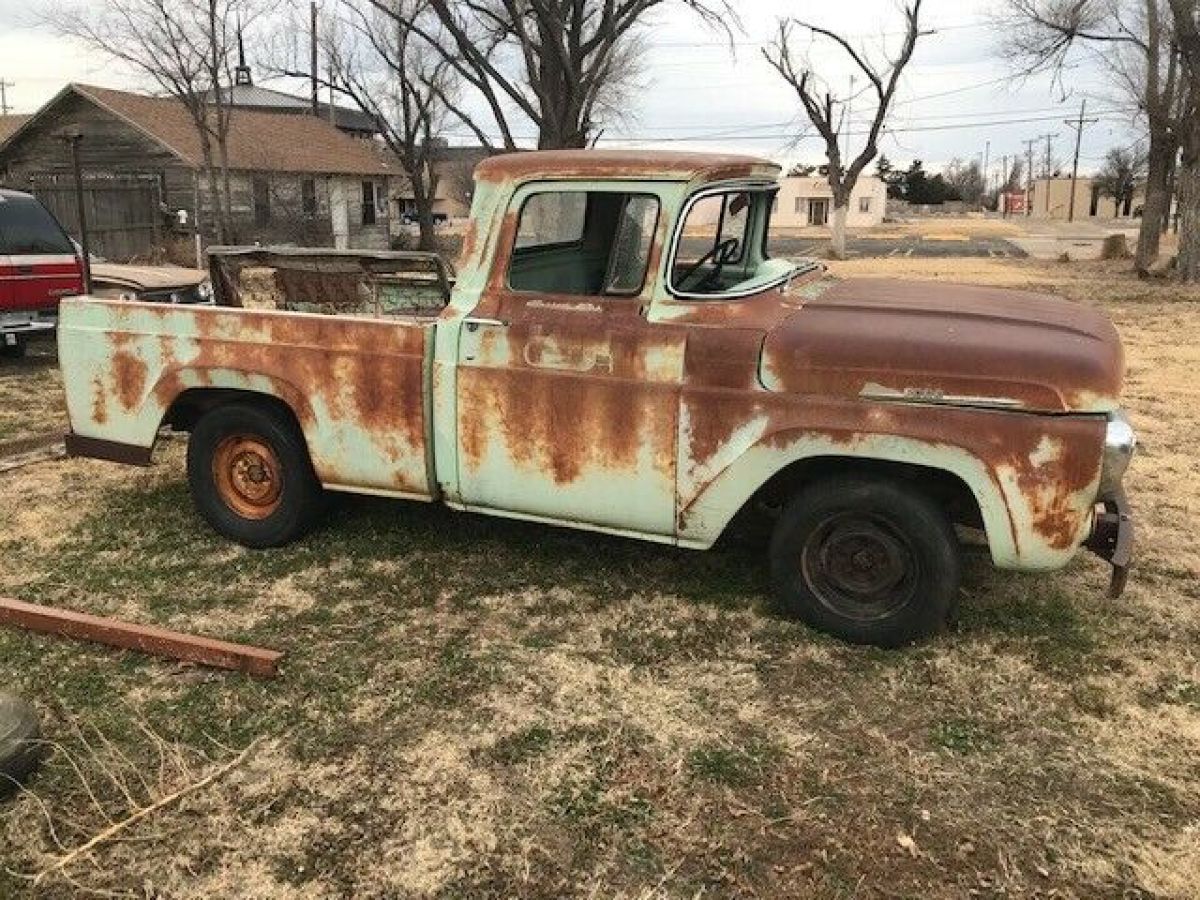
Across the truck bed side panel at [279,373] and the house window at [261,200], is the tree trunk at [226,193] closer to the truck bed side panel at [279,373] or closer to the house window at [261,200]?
the house window at [261,200]

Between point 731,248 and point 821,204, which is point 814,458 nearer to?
point 731,248

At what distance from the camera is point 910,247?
122ft

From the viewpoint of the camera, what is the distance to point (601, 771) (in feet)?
10.6

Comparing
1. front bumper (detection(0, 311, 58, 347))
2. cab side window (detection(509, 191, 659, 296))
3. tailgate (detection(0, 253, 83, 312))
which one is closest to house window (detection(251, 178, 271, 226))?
tailgate (detection(0, 253, 83, 312))

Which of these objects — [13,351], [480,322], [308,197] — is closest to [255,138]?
[308,197]

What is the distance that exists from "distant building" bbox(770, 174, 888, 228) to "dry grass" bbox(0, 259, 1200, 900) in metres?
60.4

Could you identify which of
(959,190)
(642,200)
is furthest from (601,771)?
(959,190)

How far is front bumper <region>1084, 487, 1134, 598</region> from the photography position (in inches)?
→ 149

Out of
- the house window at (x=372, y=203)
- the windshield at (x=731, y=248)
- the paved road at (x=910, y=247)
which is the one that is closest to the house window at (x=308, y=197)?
the house window at (x=372, y=203)

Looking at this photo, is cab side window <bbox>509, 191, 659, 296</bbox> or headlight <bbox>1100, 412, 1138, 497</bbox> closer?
headlight <bbox>1100, 412, 1138, 497</bbox>

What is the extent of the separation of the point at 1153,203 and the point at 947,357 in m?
23.8

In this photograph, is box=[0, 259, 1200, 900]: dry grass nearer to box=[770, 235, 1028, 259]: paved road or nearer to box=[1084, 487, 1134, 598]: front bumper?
box=[1084, 487, 1134, 598]: front bumper

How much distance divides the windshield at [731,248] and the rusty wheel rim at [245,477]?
2.34 meters

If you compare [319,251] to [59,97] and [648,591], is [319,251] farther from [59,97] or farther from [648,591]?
[59,97]
